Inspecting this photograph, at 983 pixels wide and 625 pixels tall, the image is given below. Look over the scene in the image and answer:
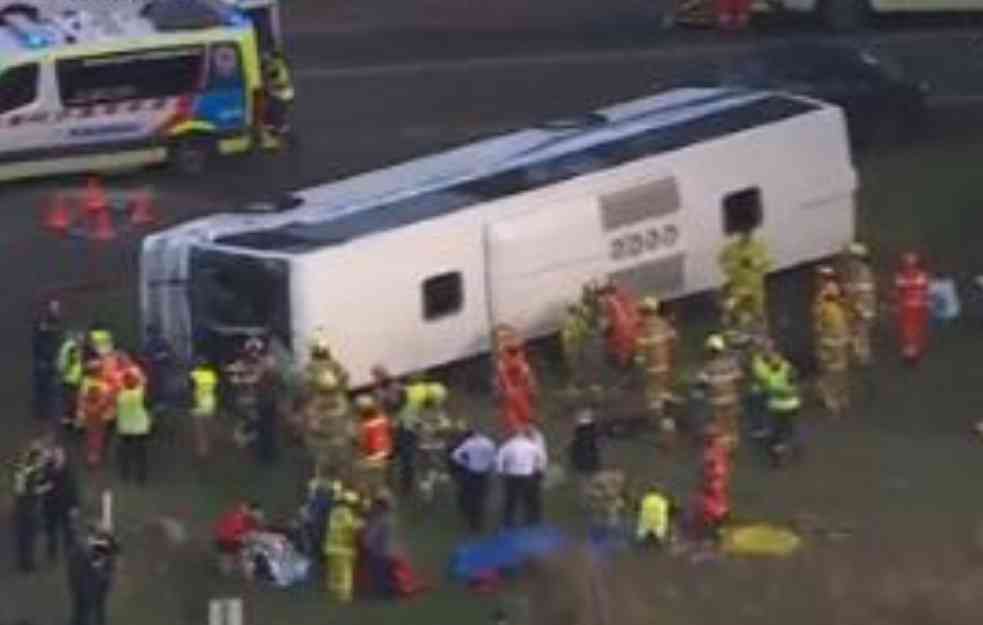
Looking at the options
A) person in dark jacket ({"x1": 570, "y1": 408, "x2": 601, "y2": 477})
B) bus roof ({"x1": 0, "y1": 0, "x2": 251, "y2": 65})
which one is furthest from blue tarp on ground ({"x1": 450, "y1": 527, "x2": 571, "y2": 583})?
bus roof ({"x1": 0, "y1": 0, "x2": 251, "y2": 65})

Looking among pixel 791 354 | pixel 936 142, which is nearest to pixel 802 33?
pixel 936 142

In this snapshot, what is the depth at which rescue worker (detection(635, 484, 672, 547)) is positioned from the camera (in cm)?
3130

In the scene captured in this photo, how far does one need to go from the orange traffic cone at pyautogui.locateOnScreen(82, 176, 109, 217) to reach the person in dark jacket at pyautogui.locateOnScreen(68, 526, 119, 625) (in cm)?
1232

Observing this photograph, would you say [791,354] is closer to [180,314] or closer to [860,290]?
[860,290]

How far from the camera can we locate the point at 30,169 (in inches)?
1690

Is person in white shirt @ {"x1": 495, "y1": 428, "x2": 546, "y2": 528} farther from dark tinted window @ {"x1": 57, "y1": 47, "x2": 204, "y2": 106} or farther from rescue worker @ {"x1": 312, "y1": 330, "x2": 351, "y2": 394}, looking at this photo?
dark tinted window @ {"x1": 57, "y1": 47, "x2": 204, "y2": 106}

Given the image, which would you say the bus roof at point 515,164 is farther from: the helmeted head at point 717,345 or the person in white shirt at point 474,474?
the person in white shirt at point 474,474

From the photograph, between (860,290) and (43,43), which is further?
(43,43)

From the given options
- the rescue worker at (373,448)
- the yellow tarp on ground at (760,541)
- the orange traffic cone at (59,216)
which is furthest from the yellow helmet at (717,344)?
the orange traffic cone at (59,216)

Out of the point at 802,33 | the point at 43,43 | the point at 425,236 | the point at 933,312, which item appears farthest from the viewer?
the point at 802,33

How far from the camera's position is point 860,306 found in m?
35.9

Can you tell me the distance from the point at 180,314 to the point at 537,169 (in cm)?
462

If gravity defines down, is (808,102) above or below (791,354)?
above

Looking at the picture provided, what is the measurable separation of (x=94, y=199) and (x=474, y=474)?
37.7 ft
